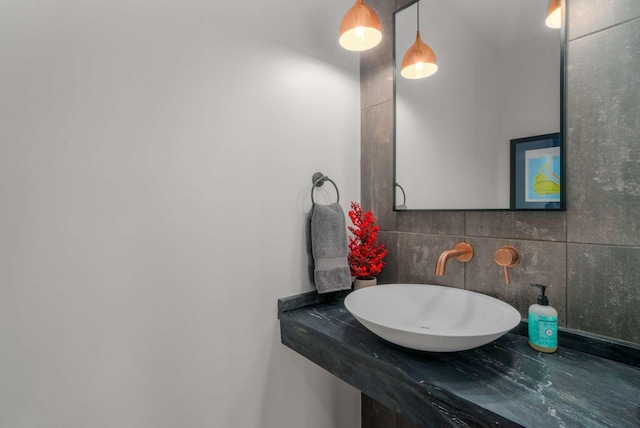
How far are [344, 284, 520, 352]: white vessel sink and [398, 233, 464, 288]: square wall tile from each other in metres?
0.07

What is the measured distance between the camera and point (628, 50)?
2.95 ft

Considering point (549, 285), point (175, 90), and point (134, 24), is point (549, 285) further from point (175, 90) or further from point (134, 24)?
point (134, 24)

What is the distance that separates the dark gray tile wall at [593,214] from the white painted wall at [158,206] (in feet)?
2.71

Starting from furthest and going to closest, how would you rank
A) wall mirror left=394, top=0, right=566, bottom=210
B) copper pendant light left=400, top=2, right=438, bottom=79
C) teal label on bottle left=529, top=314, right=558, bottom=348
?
copper pendant light left=400, top=2, right=438, bottom=79 → wall mirror left=394, top=0, right=566, bottom=210 → teal label on bottle left=529, top=314, right=558, bottom=348

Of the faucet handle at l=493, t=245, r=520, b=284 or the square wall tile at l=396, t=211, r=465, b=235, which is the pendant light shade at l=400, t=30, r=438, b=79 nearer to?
the square wall tile at l=396, t=211, r=465, b=235

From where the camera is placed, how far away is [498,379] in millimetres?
820

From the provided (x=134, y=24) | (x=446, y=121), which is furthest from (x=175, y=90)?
(x=446, y=121)

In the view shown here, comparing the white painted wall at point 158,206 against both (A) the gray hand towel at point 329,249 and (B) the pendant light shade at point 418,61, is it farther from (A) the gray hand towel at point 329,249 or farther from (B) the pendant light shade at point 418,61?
(B) the pendant light shade at point 418,61

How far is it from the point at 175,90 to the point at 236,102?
22cm

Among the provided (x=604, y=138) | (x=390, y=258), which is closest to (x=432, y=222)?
(x=390, y=258)

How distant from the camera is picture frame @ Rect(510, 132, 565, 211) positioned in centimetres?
102

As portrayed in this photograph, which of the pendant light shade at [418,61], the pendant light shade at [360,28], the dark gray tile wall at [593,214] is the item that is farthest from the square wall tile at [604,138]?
the pendant light shade at [360,28]

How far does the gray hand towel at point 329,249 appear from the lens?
138 cm

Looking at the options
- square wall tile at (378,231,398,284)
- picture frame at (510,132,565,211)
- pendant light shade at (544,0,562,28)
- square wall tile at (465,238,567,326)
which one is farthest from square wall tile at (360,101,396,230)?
pendant light shade at (544,0,562,28)
